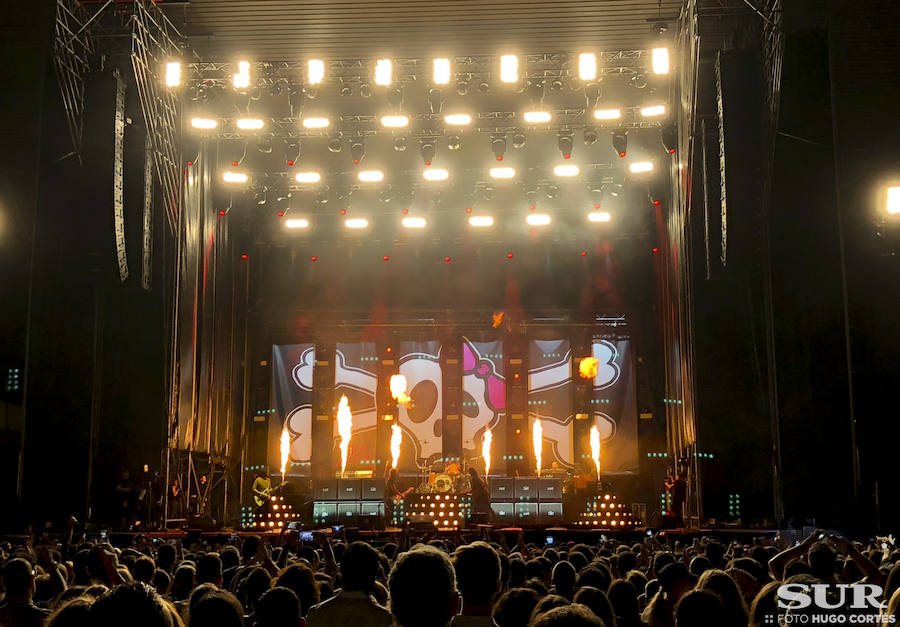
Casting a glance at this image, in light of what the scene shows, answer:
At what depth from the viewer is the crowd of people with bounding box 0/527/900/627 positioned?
256cm

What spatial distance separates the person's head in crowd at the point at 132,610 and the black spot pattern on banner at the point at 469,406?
71.3 feet

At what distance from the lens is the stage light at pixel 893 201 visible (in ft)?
44.9

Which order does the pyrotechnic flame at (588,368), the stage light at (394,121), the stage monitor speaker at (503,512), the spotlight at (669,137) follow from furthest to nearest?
the pyrotechnic flame at (588,368) → the spotlight at (669,137) → the stage light at (394,121) → the stage monitor speaker at (503,512)

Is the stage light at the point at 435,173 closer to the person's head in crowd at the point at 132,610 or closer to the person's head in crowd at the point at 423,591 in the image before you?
the person's head in crowd at the point at 423,591

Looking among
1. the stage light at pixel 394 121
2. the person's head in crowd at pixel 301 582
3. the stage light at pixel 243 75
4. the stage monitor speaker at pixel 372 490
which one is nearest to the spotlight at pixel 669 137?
the stage light at pixel 394 121

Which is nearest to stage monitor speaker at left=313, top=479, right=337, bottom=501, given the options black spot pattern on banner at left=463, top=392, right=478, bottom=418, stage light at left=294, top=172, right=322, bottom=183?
black spot pattern on banner at left=463, top=392, right=478, bottom=418

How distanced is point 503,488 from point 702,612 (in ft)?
54.7

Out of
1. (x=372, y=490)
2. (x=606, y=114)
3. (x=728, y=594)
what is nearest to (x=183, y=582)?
(x=728, y=594)

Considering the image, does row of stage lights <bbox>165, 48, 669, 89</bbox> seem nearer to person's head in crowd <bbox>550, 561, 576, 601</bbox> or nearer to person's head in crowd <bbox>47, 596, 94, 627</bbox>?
person's head in crowd <bbox>550, 561, 576, 601</bbox>

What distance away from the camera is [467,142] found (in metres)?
21.3

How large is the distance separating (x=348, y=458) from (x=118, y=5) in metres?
11.2

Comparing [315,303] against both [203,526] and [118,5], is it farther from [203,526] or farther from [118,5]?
[118,5]

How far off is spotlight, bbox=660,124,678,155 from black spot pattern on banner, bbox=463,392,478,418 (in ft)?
24.6

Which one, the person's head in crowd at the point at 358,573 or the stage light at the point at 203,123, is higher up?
the stage light at the point at 203,123
